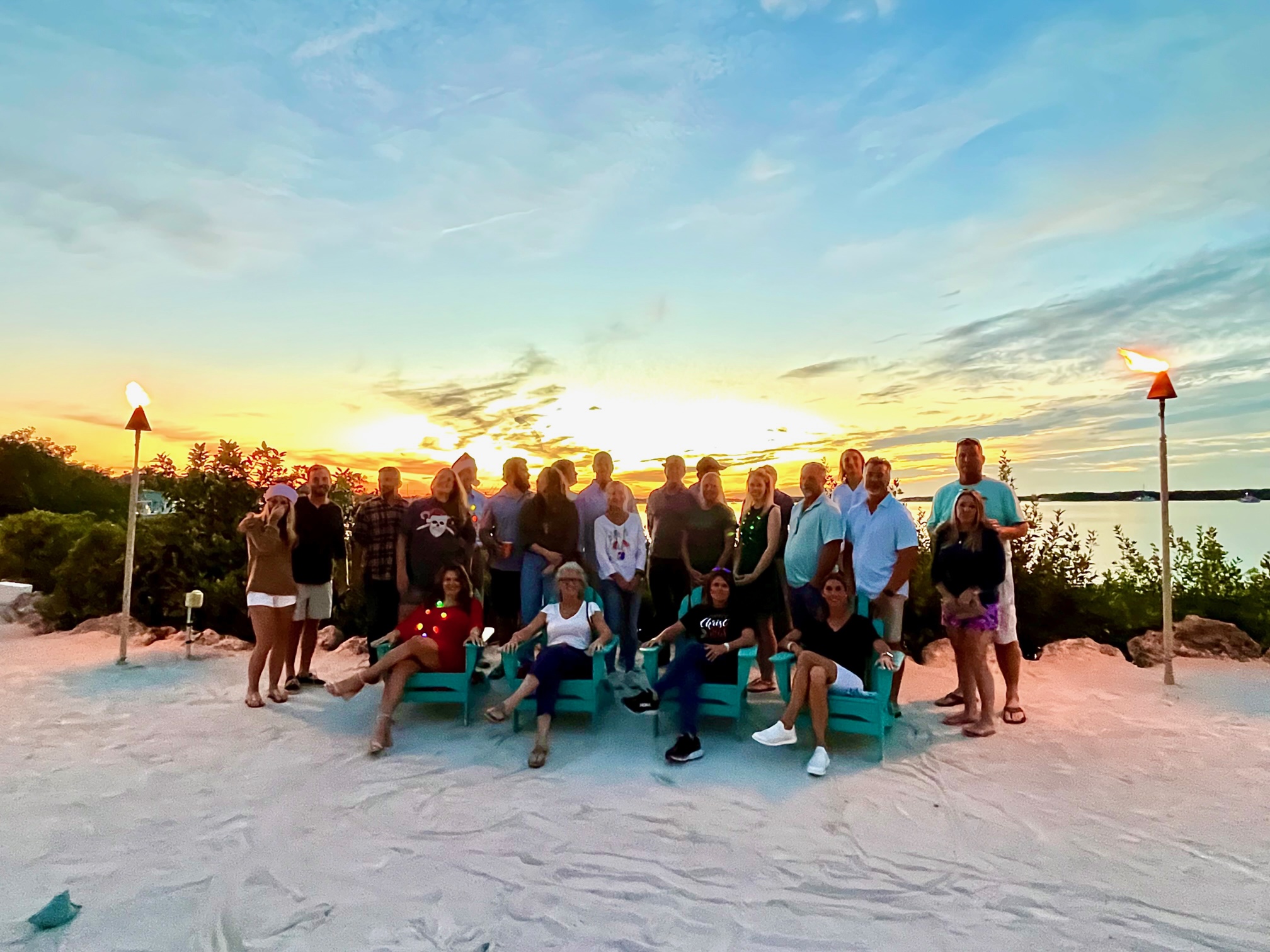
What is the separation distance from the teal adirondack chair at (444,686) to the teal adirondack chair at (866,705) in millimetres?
2024

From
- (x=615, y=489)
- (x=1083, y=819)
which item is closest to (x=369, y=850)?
(x=615, y=489)

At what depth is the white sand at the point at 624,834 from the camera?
3.03 m

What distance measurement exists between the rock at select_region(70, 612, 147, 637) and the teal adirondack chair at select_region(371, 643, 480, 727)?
4930mm

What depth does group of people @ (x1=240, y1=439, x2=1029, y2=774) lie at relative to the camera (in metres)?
4.93

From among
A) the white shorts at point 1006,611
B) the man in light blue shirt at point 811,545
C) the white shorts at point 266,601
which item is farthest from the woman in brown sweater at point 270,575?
the white shorts at point 1006,611

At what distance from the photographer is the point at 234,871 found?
343cm

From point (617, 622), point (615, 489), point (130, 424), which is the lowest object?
point (617, 622)

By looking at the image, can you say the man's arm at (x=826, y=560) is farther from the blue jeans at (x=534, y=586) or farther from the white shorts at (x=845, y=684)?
the blue jeans at (x=534, y=586)

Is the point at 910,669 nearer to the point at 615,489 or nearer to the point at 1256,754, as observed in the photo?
the point at 1256,754

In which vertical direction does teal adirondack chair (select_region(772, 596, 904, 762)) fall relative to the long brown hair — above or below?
below

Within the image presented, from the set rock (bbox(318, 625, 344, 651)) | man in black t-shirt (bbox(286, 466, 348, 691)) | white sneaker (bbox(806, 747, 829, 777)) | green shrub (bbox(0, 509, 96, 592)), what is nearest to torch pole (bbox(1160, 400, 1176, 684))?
white sneaker (bbox(806, 747, 829, 777))

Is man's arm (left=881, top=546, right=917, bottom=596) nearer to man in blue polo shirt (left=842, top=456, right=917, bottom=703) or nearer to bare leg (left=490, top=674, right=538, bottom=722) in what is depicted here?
man in blue polo shirt (left=842, top=456, right=917, bottom=703)

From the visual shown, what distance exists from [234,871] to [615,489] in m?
3.29

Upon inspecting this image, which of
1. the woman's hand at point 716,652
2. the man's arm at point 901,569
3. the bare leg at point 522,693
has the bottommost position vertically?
the bare leg at point 522,693
